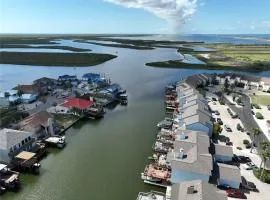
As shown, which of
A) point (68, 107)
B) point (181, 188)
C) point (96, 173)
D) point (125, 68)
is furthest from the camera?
point (125, 68)

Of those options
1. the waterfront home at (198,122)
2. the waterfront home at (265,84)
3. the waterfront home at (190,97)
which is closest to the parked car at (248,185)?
the waterfront home at (198,122)

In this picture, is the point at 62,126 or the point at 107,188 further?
the point at 62,126

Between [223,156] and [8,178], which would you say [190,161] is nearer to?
[223,156]

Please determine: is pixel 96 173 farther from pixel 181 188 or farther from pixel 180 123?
pixel 180 123

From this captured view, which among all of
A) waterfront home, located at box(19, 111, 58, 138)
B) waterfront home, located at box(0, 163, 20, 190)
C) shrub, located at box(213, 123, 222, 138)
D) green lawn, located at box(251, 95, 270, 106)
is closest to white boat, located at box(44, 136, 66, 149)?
waterfront home, located at box(19, 111, 58, 138)

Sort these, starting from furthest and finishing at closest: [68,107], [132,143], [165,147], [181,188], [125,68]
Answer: [125,68] < [68,107] < [132,143] < [165,147] < [181,188]

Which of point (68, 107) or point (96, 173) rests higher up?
point (68, 107)

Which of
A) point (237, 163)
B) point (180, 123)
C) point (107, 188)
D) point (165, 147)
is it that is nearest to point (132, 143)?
point (165, 147)

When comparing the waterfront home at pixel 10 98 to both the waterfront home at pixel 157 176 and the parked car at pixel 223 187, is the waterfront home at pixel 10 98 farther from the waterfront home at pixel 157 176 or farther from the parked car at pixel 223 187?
the parked car at pixel 223 187
